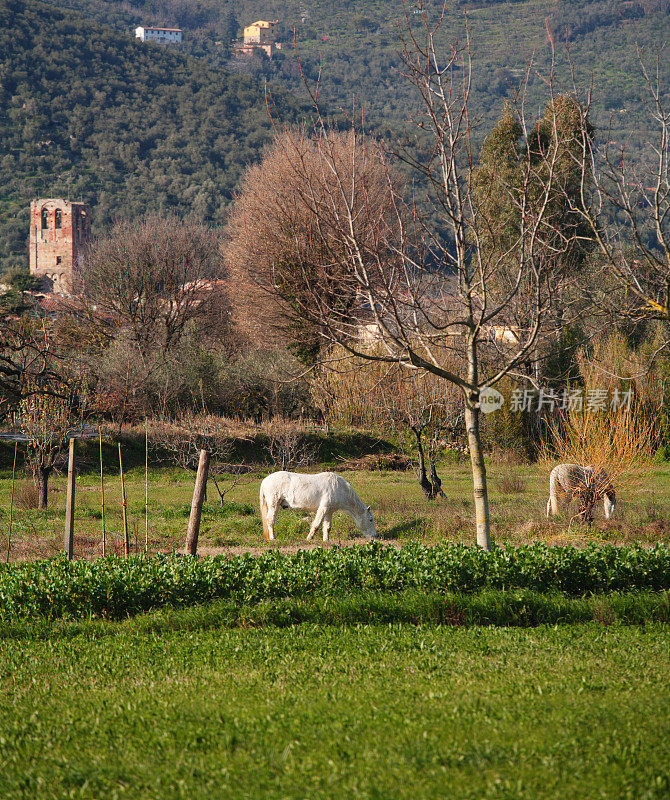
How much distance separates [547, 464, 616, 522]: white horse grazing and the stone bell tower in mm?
69549

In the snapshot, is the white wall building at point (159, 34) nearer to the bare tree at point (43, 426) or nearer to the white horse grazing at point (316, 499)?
the bare tree at point (43, 426)

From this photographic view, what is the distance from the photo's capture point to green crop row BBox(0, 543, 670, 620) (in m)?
8.59

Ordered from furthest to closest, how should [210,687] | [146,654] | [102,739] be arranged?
[146,654] → [210,687] → [102,739]

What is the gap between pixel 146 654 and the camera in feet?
22.5

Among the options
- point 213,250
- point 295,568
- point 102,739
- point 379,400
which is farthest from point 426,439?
point 213,250

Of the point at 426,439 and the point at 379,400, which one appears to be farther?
the point at 379,400

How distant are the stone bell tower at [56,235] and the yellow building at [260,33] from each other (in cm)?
10783

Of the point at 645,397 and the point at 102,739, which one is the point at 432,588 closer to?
the point at 102,739

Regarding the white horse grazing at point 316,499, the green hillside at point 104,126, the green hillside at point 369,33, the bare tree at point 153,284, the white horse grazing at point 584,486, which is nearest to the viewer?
the white horse grazing at point 316,499

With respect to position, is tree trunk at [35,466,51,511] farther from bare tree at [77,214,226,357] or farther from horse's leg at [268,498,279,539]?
bare tree at [77,214,226,357]

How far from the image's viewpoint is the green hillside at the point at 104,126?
82981 mm

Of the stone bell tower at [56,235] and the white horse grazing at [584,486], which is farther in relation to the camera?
the stone bell tower at [56,235]

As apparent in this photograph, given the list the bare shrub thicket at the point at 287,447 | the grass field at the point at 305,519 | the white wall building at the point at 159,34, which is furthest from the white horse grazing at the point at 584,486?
the white wall building at the point at 159,34

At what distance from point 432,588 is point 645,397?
26.1m
